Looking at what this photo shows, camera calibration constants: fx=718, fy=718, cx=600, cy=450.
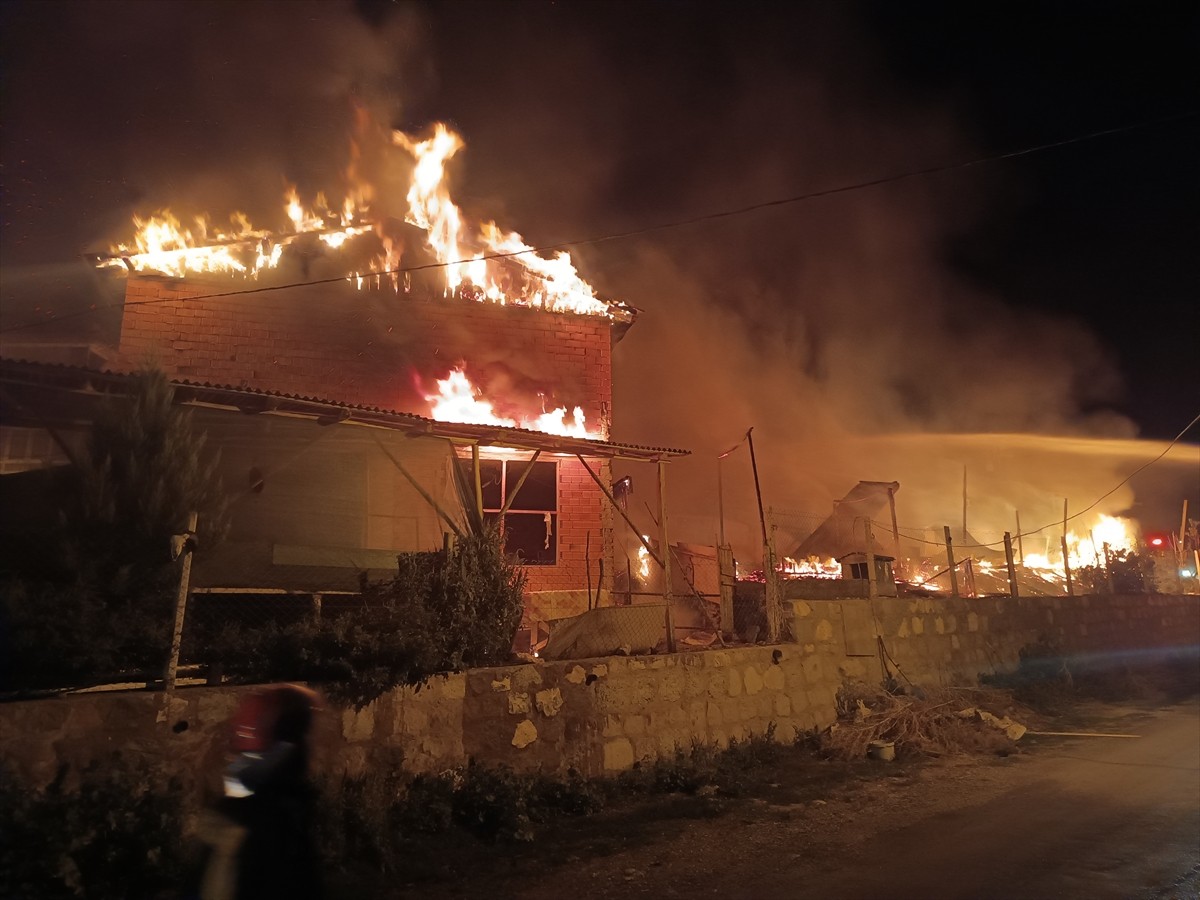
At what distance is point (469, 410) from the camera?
46.8ft

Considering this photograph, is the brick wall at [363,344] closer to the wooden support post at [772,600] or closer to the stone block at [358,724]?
the wooden support post at [772,600]

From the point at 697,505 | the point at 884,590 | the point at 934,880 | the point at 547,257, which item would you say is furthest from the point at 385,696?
the point at 697,505

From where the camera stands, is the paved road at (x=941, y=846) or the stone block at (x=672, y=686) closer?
the paved road at (x=941, y=846)

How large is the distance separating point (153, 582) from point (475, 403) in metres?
8.88

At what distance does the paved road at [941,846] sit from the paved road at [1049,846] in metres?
0.01

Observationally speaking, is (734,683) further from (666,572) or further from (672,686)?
(666,572)

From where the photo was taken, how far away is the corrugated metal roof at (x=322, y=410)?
22.0 feet

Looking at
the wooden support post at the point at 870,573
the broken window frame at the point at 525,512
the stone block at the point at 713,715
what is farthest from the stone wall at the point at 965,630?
the broken window frame at the point at 525,512

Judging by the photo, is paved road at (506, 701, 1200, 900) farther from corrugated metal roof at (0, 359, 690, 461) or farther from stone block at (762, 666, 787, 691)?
corrugated metal roof at (0, 359, 690, 461)

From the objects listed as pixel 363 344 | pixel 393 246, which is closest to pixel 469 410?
pixel 363 344

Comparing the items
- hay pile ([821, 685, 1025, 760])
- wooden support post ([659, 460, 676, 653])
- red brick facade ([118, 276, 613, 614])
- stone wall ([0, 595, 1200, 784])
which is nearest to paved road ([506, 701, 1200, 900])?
hay pile ([821, 685, 1025, 760])

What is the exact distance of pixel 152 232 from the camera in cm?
1382

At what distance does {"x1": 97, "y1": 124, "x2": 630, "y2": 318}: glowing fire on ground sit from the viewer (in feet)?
44.5

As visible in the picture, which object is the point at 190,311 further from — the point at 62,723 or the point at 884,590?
the point at 884,590
